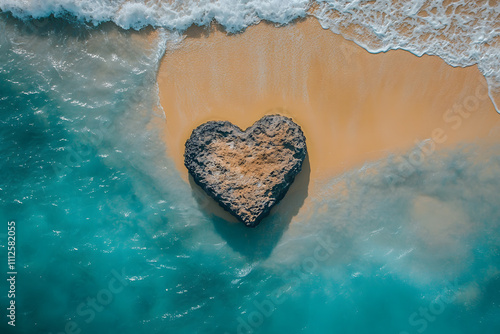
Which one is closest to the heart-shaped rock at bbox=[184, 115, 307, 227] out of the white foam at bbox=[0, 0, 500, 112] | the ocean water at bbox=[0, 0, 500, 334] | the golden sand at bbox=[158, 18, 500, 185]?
the golden sand at bbox=[158, 18, 500, 185]

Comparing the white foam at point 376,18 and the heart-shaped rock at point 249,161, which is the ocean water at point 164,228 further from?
the heart-shaped rock at point 249,161

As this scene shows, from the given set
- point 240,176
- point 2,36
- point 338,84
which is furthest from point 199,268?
point 2,36

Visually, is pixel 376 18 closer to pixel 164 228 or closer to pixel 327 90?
pixel 327 90

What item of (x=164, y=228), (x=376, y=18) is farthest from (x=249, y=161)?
(x=376, y=18)

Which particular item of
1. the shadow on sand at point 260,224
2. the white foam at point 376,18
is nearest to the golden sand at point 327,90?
the white foam at point 376,18

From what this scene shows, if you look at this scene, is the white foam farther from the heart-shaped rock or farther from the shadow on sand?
the shadow on sand
